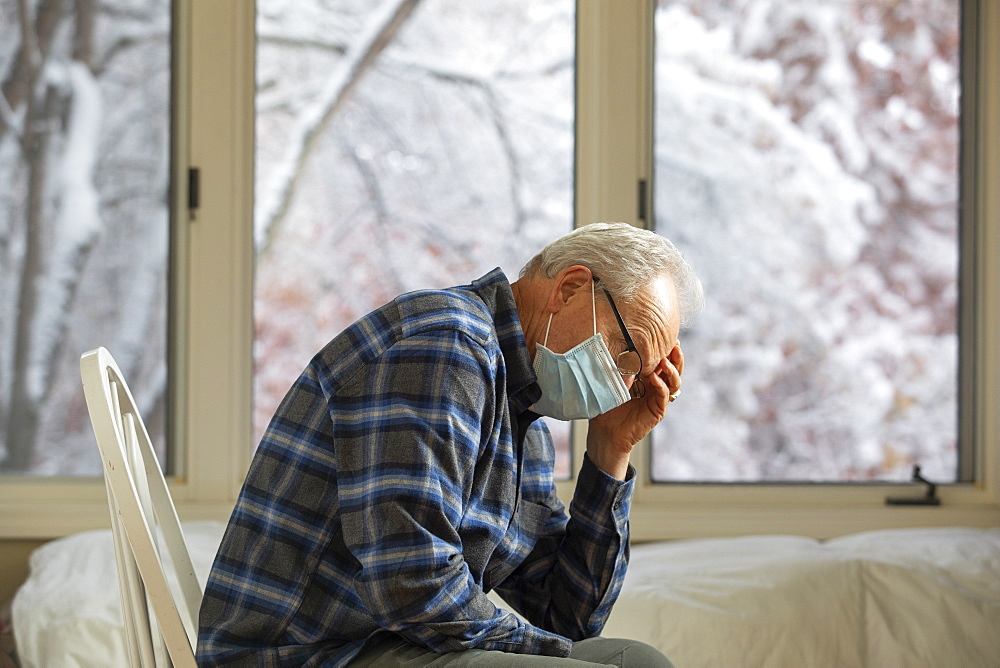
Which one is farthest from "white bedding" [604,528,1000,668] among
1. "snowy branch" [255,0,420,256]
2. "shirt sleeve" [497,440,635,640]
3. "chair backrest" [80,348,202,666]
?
"snowy branch" [255,0,420,256]

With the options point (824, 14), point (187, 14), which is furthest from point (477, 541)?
point (824, 14)

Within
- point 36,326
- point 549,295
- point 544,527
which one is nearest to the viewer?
point 549,295

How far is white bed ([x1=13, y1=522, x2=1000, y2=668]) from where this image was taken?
163cm

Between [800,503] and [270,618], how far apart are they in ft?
5.57

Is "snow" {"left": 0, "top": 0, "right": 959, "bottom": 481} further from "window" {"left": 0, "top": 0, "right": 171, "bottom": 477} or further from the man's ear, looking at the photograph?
the man's ear

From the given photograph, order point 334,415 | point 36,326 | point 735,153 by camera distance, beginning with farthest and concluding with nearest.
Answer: point 735,153 → point 36,326 → point 334,415

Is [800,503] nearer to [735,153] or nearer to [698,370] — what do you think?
[698,370]

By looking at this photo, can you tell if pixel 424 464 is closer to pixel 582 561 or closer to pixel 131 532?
pixel 131 532

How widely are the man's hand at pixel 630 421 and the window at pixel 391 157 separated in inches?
38.1

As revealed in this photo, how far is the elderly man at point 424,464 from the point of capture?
38.8 inches

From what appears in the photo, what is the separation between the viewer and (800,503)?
7.72 ft

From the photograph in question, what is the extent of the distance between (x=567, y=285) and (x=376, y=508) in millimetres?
423

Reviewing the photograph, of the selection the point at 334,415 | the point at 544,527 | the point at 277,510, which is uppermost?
the point at 334,415

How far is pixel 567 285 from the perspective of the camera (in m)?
1.22
